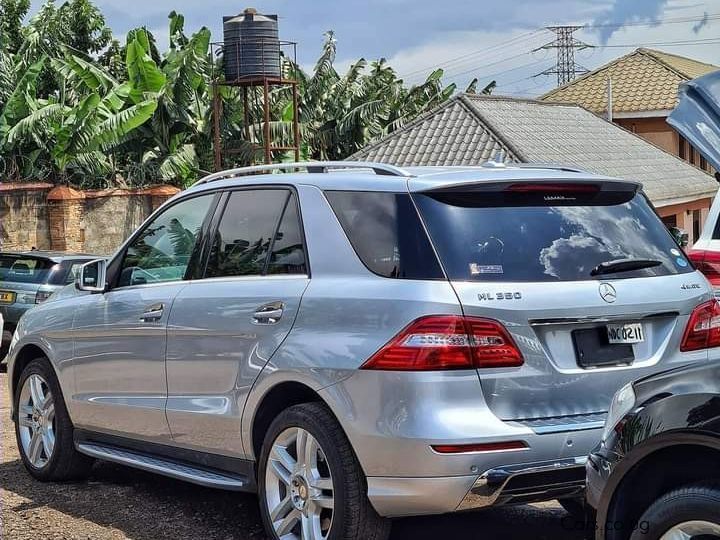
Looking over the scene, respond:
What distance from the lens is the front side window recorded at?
644cm

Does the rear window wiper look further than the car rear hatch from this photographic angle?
Yes

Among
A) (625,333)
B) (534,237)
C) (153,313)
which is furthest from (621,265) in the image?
(153,313)

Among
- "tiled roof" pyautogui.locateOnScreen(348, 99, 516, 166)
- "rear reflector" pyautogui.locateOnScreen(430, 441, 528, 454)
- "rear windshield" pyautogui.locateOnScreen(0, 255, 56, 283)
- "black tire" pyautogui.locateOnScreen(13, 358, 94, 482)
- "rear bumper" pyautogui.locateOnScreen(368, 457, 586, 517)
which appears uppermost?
"tiled roof" pyautogui.locateOnScreen(348, 99, 516, 166)

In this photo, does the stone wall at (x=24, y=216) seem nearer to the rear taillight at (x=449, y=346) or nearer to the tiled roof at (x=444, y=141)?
the tiled roof at (x=444, y=141)

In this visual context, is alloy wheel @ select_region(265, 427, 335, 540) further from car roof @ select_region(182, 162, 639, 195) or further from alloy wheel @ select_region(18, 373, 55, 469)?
alloy wheel @ select_region(18, 373, 55, 469)

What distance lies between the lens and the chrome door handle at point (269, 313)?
550cm

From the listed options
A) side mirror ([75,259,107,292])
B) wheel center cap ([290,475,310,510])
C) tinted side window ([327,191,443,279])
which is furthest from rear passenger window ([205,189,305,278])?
side mirror ([75,259,107,292])

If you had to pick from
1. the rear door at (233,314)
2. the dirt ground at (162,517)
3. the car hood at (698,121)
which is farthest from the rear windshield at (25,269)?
the rear door at (233,314)

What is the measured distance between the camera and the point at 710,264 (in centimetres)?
917

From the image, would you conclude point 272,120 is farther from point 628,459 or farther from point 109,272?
point 628,459

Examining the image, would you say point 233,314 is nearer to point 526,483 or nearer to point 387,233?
point 387,233

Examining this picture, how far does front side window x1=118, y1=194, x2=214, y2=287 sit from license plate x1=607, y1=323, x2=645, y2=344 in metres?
2.36

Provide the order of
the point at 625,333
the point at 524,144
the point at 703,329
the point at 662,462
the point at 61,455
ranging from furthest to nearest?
1. the point at 524,144
2. the point at 61,455
3. the point at 703,329
4. the point at 625,333
5. the point at 662,462

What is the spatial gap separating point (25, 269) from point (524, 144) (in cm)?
1259
